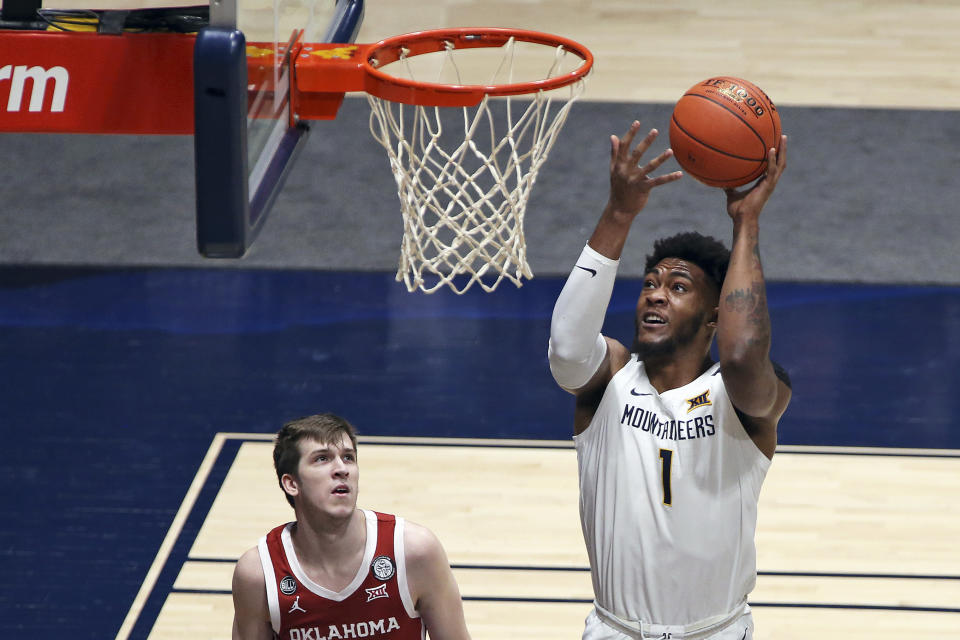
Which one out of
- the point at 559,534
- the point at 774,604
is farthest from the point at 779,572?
the point at 559,534

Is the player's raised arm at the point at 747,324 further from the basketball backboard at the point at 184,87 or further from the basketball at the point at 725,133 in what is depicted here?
the basketball backboard at the point at 184,87

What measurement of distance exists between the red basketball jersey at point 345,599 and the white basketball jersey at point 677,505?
57cm

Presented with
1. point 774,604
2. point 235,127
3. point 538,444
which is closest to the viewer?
point 235,127

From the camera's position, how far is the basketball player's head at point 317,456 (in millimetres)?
3615

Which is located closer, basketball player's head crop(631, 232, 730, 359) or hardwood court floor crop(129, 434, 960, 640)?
basketball player's head crop(631, 232, 730, 359)

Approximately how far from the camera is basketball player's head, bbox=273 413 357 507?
3615 mm

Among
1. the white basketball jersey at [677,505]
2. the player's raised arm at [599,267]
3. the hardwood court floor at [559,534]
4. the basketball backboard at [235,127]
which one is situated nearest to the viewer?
the basketball backboard at [235,127]

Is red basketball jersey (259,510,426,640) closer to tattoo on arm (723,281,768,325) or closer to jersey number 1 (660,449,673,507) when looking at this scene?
jersey number 1 (660,449,673,507)

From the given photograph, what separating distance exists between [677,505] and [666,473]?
9cm

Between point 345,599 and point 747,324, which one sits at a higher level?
point 747,324

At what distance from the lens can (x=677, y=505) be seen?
3.50m

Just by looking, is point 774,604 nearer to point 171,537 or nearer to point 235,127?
point 171,537

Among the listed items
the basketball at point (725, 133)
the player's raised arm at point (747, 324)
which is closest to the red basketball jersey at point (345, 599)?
the player's raised arm at point (747, 324)

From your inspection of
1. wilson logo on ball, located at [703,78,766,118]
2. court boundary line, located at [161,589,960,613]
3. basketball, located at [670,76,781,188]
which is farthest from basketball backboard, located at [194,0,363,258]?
court boundary line, located at [161,589,960,613]
